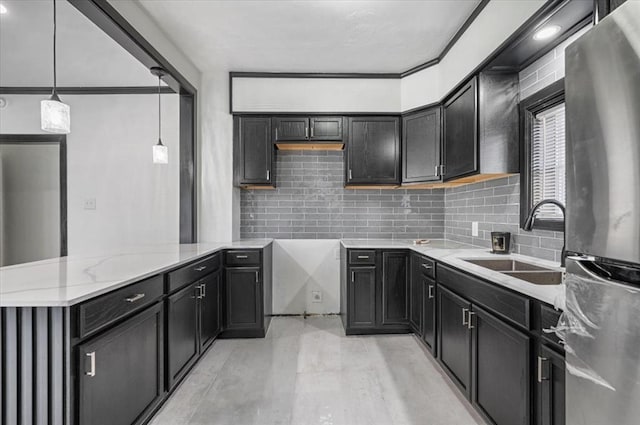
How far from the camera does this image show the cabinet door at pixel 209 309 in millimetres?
2715

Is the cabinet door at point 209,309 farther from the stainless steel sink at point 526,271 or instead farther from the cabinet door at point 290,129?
the stainless steel sink at point 526,271

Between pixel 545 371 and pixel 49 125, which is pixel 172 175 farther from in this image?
pixel 545 371

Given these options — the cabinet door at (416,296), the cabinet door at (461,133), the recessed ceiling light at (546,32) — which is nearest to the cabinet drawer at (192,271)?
the cabinet door at (416,296)

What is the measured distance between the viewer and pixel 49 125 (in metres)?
1.97

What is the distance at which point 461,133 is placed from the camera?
109 inches

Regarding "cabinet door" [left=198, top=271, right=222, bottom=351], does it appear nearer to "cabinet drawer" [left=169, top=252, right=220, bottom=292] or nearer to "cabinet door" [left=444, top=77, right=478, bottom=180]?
"cabinet drawer" [left=169, top=252, right=220, bottom=292]

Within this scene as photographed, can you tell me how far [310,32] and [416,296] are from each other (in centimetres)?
249

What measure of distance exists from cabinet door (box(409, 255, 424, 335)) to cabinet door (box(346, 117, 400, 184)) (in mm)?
989

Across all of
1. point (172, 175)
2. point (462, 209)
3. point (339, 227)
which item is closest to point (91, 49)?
point (172, 175)

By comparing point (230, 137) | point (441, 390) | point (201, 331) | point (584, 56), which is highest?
point (230, 137)

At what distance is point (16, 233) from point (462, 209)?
5.17 metres

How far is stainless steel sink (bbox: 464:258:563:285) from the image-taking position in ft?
6.18

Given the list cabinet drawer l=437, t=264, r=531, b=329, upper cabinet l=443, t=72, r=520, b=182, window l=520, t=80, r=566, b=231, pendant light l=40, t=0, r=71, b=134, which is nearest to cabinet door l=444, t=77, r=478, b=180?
upper cabinet l=443, t=72, r=520, b=182

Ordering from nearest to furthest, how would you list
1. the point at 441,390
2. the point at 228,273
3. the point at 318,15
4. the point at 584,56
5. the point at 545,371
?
the point at 584,56
the point at 545,371
the point at 441,390
the point at 318,15
the point at 228,273
